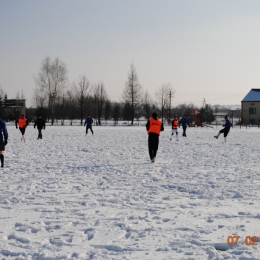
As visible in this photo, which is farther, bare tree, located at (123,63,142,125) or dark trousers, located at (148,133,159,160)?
bare tree, located at (123,63,142,125)

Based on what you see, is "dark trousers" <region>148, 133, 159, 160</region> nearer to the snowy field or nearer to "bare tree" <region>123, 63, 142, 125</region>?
the snowy field

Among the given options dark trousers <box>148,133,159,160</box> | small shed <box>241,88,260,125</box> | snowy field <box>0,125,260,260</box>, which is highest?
small shed <box>241,88,260,125</box>

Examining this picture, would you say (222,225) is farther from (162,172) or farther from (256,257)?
(162,172)

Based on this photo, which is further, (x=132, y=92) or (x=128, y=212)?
(x=132, y=92)

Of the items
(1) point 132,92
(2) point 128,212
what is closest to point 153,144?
(2) point 128,212

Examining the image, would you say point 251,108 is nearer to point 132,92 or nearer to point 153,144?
point 132,92

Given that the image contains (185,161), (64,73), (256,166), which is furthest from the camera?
(64,73)

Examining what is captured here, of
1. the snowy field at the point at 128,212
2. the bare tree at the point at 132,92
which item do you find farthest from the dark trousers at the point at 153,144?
the bare tree at the point at 132,92

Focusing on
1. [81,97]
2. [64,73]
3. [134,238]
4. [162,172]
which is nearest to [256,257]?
[134,238]

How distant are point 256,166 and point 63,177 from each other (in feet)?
20.0

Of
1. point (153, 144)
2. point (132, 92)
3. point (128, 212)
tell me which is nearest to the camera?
point (128, 212)

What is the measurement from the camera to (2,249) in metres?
4.14

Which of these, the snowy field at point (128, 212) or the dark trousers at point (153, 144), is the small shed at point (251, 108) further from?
the snowy field at point (128, 212)

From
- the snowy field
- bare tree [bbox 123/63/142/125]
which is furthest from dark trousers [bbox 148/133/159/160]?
bare tree [bbox 123/63/142/125]
